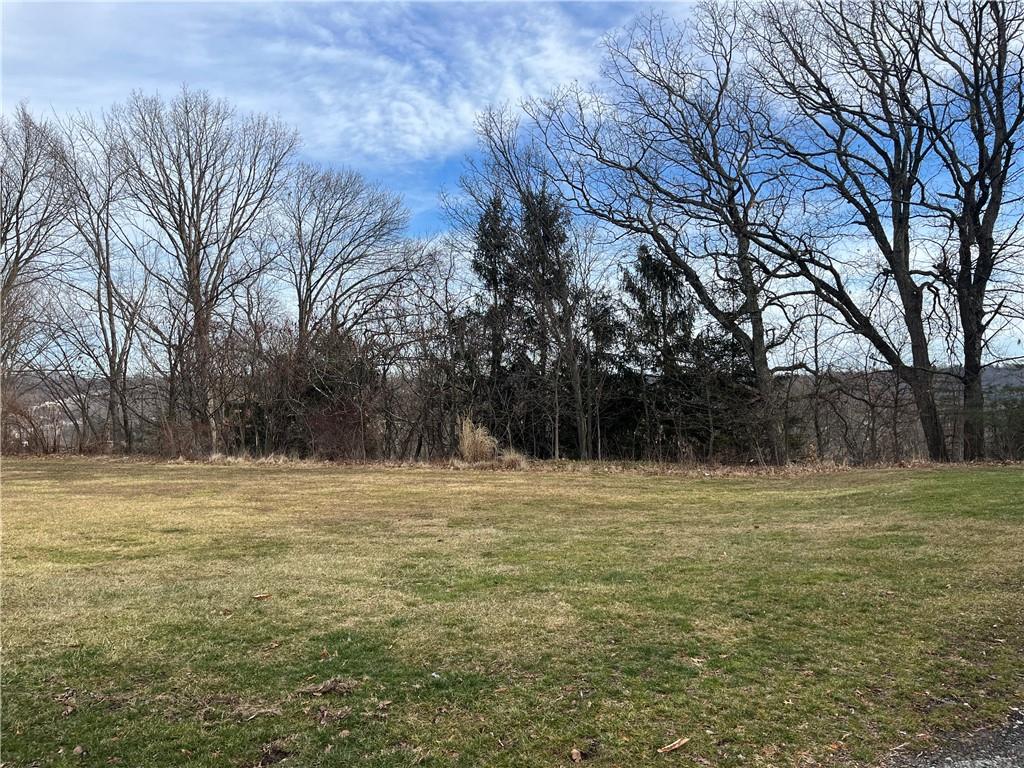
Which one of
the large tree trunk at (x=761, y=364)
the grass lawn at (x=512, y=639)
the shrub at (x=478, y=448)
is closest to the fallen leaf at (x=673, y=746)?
the grass lawn at (x=512, y=639)

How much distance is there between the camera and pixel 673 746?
7.45ft

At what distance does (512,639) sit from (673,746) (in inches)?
49.5

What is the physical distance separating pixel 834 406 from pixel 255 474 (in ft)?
50.6

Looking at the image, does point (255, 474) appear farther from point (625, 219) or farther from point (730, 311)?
point (730, 311)

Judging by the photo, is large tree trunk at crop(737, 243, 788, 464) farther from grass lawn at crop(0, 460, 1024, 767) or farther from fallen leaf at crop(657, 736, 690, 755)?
fallen leaf at crop(657, 736, 690, 755)

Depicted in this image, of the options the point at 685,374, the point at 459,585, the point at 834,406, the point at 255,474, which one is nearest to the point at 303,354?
the point at 255,474

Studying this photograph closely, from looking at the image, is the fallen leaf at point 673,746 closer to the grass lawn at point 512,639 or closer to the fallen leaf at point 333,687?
the grass lawn at point 512,639

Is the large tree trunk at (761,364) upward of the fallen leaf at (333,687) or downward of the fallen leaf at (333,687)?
upward

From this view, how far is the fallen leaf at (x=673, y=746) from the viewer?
2.24 m

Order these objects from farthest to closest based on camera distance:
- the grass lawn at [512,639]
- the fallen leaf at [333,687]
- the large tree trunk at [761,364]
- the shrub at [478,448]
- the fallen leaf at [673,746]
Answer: the large tree trunk at [761,364] → the shrub at [478,448] → the fallen leaf at [333,687] → the grass lawn at [512,639] → the fallen leaf at [673,746]

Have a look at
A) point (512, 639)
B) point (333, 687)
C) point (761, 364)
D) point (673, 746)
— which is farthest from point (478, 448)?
point (673, 746)

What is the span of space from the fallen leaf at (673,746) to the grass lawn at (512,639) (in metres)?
0.02

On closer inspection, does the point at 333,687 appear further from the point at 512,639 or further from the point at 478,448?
the point at 478,448

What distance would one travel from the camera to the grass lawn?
2.37m
